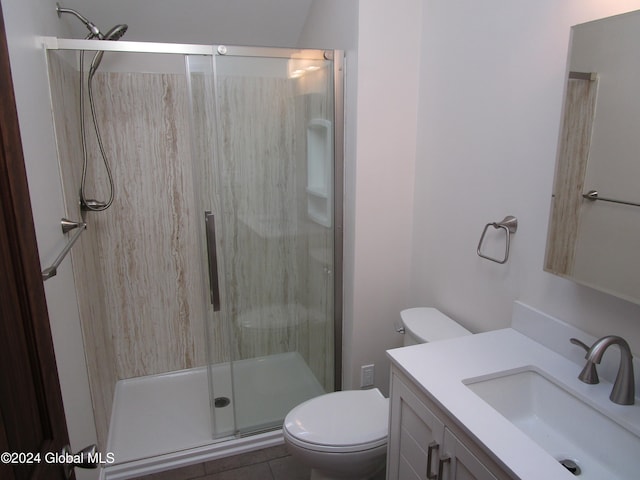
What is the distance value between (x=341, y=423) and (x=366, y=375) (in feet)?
2.07

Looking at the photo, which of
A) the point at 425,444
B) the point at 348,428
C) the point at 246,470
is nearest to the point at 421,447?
the point at 425,444

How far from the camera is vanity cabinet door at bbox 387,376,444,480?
121 centimetres

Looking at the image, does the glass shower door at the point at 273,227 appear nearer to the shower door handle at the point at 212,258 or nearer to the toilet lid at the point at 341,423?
the shower door handle at the point at 212,258

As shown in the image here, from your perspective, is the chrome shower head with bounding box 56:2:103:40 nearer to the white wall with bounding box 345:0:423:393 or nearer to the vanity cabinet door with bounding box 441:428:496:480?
the white wall with bounding box 345:0:423:393

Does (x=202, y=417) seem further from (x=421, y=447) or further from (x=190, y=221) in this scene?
(x=421, y=447)

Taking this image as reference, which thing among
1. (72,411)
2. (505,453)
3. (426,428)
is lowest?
(72,411)

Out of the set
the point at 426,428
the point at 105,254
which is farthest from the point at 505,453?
the point at 105,254

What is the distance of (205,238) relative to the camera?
83.5 inches

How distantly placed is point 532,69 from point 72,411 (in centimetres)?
201

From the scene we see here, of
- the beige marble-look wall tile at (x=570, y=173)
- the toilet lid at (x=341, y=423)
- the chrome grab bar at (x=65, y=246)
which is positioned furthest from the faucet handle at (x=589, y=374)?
the chrome grab bar at (x=65, y=246)

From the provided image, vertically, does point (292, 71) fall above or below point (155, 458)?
above

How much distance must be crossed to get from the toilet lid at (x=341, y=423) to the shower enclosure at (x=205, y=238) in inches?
23.2

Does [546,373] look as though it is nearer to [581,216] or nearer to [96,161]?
[581,216]

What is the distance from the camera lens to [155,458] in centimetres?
216
